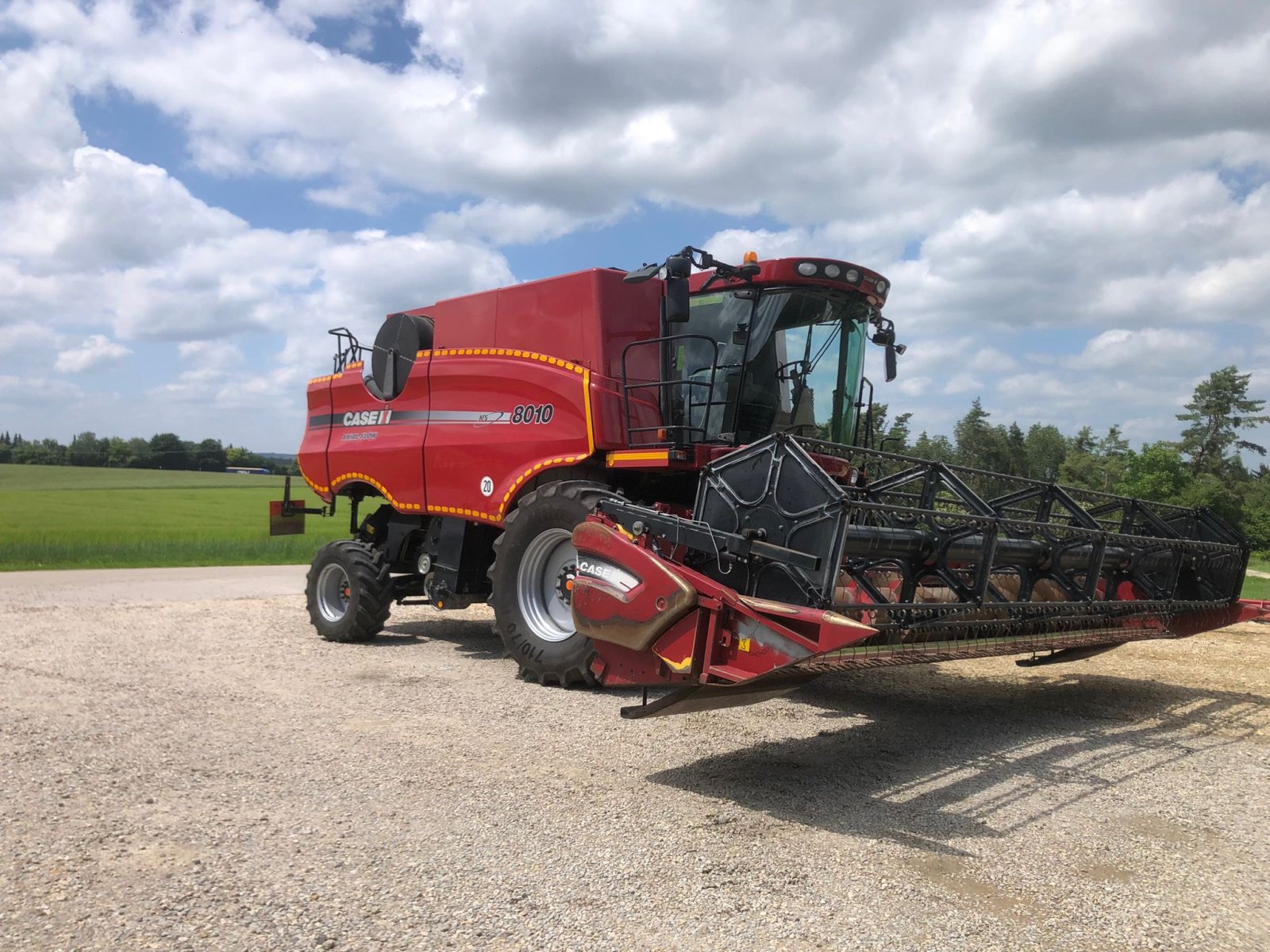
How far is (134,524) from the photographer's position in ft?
90.2

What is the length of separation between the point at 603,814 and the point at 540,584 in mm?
3071

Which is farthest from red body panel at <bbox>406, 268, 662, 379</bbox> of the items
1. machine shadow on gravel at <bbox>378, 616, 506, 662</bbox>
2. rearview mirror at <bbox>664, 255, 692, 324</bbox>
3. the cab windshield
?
machine shadow on gravel at <bbox>378, 616, 506, 662</bbox>

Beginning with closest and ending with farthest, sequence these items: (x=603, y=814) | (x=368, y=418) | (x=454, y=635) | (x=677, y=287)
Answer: (x=603, y=814) → (x=677, y=287) → (x=368, y=418) → (x=454, y=635)

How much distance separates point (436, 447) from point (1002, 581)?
16.4ft

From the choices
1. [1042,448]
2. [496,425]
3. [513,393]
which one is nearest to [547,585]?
[496,425]

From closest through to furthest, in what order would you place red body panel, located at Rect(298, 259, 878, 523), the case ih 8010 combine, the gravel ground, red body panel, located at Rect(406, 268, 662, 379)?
the gravel ground
the case ih 8010 combine
red body panel, located at Rect(298, 259, 878, 523)
red body panel, located at Rect(406, 268, 662, 379)

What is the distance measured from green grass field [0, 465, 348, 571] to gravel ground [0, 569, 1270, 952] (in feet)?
25.9

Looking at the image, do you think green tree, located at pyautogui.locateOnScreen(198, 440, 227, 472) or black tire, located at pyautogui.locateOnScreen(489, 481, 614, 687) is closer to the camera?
black tire, located at pyautogui.locateOnScreen(489, 481, 614, 687)

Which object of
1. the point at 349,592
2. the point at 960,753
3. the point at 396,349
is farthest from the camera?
the point at 349,592

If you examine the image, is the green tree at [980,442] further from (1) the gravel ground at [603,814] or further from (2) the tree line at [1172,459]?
(1) the gravel ground at [603,814]

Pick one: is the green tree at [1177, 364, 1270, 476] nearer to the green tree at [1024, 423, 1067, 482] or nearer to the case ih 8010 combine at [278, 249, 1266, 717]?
the green tree at [1024, 423, 1067, 482]

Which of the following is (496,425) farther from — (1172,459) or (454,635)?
(1172,459)

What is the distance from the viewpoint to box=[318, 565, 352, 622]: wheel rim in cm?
986

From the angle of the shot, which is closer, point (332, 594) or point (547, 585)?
point (547, 585)
